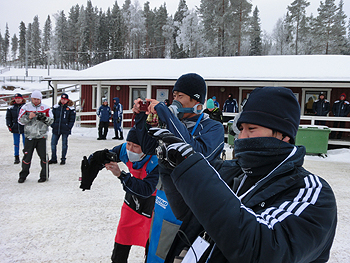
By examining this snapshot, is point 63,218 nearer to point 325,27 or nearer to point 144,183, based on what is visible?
point 144,183

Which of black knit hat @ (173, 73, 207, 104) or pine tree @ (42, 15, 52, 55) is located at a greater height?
pine tree @ (42, 15, 52, 55)

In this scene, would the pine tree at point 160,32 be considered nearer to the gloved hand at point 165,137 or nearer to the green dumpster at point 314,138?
the green dumpster at point 314,138

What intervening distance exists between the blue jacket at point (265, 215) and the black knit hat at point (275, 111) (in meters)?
0.16

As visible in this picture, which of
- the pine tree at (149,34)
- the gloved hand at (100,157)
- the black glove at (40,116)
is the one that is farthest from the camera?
the pine tree at (149,34)

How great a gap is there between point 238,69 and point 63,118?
10.8m

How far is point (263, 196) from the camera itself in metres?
0.97

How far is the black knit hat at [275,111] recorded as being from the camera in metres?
1.05

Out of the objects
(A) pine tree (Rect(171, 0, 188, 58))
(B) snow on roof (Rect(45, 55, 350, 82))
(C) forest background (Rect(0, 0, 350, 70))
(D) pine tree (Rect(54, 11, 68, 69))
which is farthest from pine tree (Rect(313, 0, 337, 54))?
(D) pine tree (Rect(54, 11, 68, 69))

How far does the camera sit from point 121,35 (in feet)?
197

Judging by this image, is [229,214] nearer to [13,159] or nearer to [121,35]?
[13,159]

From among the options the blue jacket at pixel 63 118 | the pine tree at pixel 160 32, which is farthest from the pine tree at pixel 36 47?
the blue jacket at pixel 63 118

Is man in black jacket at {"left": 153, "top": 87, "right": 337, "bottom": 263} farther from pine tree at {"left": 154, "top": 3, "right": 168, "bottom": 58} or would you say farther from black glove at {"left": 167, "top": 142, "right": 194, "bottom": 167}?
pine tree at {"left": 154, "top": 3, "right": 168, "bottom": 58}

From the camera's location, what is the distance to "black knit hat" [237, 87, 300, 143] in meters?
1.05

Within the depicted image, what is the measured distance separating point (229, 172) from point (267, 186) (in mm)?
294
